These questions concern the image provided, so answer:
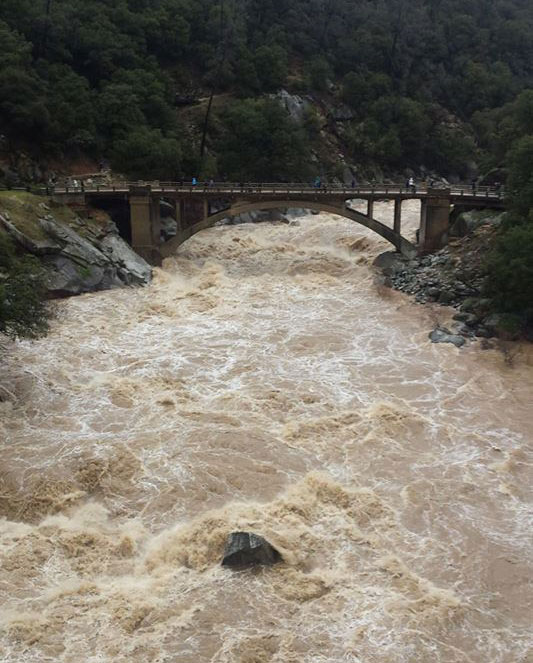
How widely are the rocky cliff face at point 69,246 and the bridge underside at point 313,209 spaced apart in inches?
164

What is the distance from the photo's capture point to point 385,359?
3762cm

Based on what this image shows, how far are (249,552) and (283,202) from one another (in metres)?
37.1

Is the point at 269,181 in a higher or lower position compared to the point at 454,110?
lower

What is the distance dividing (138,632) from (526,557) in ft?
40.8

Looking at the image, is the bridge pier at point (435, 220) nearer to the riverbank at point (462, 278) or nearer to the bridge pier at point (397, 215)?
the riverbank at point (462, 278)

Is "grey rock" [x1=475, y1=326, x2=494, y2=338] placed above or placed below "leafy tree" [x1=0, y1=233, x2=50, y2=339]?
below

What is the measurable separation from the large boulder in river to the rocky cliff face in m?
27.3

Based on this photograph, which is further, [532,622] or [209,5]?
[209,5]

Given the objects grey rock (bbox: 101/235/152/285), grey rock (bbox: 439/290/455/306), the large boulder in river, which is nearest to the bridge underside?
grey rock (bbox: 101/235/152/285)

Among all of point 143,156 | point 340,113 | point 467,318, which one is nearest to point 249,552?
point 467,318

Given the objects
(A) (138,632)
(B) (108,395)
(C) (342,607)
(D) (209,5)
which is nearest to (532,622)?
(C) (342,607)

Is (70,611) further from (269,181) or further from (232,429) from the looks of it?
(269,181)

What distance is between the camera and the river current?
19.2m

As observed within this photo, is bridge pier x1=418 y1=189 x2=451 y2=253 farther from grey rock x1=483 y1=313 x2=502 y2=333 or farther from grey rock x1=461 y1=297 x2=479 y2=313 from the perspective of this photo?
grey rock x1=483 y1=313 x2=502 y2=333
